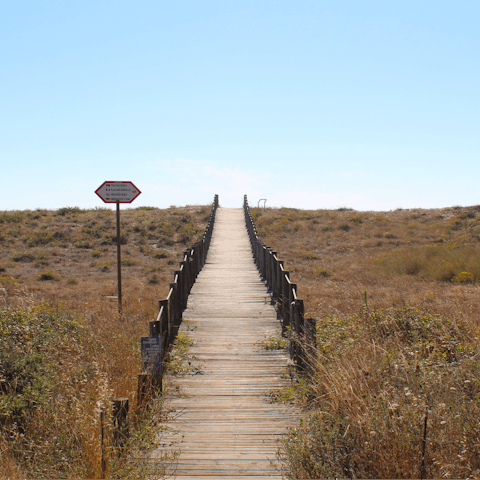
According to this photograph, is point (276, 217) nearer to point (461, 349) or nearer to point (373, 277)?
point (373, 277)

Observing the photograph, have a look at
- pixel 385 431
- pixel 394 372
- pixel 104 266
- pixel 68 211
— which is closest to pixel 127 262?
pixel 104 266

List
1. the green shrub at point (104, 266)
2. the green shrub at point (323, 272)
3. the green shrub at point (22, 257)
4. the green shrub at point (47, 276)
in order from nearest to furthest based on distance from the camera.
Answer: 1. the green shrub at point (323, 272)
2. the green shrub at point (47, 276)
3. the green shrub at point (104, 266)
4. the green shrub at point (22, 257)

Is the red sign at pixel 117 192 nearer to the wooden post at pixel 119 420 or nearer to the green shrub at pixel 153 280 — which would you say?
the wooden post at pixel 119 420

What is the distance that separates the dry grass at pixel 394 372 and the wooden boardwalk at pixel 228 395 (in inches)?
15.1

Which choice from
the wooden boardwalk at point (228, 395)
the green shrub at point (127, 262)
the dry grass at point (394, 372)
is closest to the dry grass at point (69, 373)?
the wooden boardwalk at point (228, 395)

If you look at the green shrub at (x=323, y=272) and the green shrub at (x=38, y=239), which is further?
the green shrub at (x=38, y=239)

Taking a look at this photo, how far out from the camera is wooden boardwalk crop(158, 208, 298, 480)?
4.36 meters

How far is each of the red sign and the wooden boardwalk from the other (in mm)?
3074

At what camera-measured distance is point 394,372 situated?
5.11 metres

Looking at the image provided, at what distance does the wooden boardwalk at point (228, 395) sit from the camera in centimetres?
436

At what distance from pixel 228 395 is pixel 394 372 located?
2156 mm

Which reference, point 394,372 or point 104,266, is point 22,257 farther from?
point 394,372

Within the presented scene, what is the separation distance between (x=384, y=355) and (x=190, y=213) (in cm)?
3575

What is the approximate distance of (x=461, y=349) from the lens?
682cm
